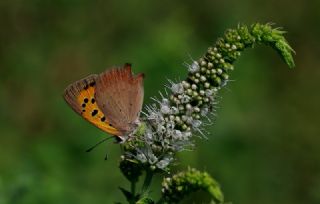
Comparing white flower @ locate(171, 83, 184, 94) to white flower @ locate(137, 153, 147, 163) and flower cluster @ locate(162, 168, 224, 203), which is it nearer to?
white flower @ locate(137, 153, 147, 163)

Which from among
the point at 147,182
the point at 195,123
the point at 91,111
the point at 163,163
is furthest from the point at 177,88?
the point at 91,111

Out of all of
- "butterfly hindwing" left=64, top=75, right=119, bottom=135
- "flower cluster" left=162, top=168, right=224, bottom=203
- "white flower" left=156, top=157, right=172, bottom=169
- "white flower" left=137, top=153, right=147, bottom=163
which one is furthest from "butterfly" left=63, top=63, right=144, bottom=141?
"flower cluster" left=162, top=168, right=224, bottom=203

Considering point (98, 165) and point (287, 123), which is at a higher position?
point (287, 123)

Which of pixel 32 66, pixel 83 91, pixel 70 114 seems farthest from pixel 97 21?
pixel 83 91

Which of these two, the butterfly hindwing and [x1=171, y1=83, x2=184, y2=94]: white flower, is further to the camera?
the butterfly hindwing

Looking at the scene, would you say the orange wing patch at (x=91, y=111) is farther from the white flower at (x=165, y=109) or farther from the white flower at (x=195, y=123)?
the white flower at (x=195, y=123)

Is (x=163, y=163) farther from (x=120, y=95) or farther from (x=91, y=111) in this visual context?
(x=120, y=95)

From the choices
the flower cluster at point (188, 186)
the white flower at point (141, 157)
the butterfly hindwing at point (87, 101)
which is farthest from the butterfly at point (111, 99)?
the flower cluster at point (188, 186)

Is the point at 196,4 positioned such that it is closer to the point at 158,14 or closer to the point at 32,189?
the point at 158,14
